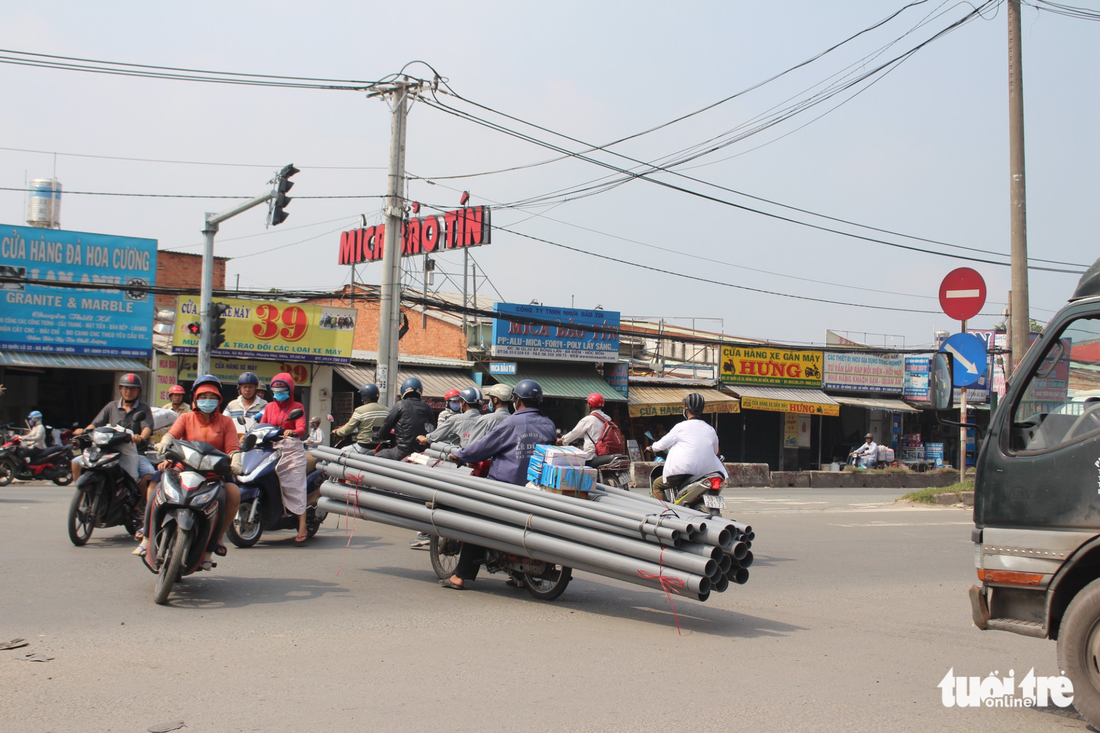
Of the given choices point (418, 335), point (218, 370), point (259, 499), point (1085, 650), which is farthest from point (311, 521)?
point (418, 335)

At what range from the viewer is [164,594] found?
6480 mm

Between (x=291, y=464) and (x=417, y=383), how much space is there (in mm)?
1821

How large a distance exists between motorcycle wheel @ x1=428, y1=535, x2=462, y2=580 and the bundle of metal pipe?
44cm

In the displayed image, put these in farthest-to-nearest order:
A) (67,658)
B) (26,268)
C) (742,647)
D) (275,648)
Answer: (26,268)
(742,647)
(275,648)
(67,658)

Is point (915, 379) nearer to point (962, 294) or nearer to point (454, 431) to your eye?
point (962, 294)

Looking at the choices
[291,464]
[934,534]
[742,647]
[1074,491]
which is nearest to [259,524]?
[291,464]

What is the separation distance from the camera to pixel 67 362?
2264 cm

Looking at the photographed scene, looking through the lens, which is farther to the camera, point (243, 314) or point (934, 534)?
point (243, 314)

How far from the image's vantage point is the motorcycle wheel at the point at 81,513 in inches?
342

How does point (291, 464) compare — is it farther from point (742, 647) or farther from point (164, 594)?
point (742, 647)

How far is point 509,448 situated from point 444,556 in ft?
3.96

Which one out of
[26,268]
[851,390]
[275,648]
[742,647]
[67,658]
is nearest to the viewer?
[67,658]

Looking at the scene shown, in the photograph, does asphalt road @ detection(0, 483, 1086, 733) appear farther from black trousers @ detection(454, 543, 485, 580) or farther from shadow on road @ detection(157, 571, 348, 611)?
black trousers @ detection(454, 543, 485, 580)

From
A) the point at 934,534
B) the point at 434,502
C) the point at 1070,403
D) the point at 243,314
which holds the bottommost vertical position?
the point at 934,534
